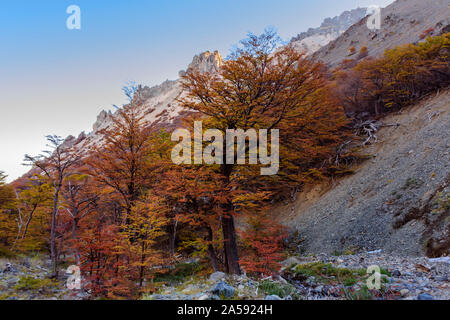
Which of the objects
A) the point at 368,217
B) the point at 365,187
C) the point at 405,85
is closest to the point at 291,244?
the point at 368,217

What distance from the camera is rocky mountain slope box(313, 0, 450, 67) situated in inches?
1246

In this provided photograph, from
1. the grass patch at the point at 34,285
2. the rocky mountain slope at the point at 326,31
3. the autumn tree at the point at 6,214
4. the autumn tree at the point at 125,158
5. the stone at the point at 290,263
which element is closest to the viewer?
the grass patch at the point at 34,285

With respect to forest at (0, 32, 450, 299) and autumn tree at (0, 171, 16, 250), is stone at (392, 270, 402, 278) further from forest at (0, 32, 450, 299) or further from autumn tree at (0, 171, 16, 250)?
autumn tree at (0, 171, 16, 250)

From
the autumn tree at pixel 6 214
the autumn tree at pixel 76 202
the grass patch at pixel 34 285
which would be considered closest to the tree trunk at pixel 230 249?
the autumn tree at pixel 76 202

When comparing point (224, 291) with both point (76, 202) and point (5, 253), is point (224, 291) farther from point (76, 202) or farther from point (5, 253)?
point (5, 253)

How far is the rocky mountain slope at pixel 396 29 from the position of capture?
31.6 m

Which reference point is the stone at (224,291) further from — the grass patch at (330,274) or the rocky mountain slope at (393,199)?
the rocky mountain slope at (393,199)

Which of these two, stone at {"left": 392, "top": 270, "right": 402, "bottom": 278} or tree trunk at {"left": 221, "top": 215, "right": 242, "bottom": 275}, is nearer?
stone at {"left": 392, "top": 270, "right": 402, "bottom": 278}

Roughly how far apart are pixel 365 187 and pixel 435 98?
8340 millimetres

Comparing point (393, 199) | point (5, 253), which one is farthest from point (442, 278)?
point (5, 253)

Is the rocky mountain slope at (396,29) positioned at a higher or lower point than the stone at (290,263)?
→ higher

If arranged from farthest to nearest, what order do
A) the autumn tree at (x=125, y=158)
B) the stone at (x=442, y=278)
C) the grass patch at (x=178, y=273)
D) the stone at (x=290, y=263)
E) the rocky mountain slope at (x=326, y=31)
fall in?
the rocky mountain slope at (x=326, y=31) → the grass patch at (x=178, y=273) → the autumn tree at (x=125, y=158) → the stone at (x=290, y=263) → the stone at (x=442, y=278)

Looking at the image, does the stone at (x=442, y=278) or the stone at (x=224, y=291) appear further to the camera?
the stone at (x=442, y=278)

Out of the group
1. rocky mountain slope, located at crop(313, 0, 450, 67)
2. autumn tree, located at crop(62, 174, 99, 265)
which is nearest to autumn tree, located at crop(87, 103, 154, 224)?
autumn tree, located at crop(62, 174, 99, 265)
